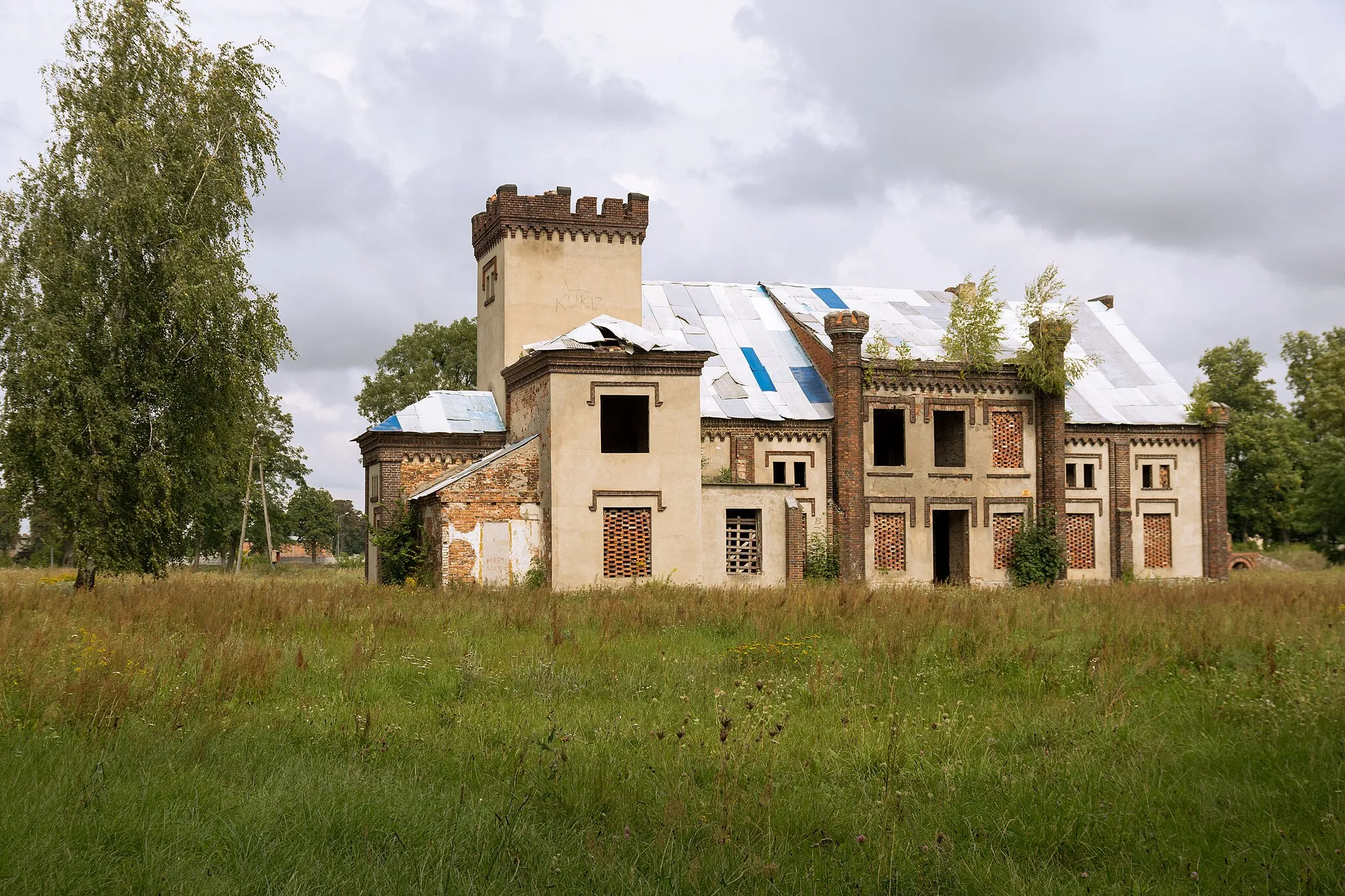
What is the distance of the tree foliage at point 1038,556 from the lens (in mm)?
30016

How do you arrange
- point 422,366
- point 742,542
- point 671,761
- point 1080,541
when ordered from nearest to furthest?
1. point 671,761
2. point 742,542
3. point 1080,541
4. point 422,366

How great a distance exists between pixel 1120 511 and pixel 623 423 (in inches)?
577

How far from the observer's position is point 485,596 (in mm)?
18688

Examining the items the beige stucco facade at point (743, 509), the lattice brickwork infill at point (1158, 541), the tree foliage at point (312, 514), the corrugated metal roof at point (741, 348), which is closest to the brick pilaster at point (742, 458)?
the corrugated metal roof at point (741, 348)

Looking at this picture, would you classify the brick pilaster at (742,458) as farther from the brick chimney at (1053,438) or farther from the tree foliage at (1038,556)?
the brick chimney at (1053,438)

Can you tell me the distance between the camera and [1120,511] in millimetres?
31438

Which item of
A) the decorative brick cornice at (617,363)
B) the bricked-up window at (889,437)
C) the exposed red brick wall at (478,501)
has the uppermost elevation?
the decorative brick cornice at (617,363)

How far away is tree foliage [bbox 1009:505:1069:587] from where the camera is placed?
30016mm

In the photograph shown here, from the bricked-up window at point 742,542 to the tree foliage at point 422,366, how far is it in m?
27.9

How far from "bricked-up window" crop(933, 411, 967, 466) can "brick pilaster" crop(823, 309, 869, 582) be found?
10.1 ft

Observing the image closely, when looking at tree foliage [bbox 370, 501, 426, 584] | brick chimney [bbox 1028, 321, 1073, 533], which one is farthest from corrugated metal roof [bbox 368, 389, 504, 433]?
brick chimney [bbox 1028, 321, 1073, 533]

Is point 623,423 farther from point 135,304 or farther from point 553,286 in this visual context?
point 135,304

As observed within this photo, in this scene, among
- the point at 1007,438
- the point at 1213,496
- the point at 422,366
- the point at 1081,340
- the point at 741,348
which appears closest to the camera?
the point at 1007,438

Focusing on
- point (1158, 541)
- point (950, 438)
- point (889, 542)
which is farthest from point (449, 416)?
point (1158, 541)
